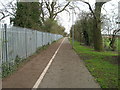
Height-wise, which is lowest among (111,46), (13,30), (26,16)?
(111,46)

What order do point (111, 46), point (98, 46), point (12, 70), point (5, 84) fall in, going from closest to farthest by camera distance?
point (5, 84)
point (12, 70)
point (98, 46)
point (111, 46)

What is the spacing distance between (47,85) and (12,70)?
289cm

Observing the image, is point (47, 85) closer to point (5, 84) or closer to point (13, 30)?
point (5, 84)

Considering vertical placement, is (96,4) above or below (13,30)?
above

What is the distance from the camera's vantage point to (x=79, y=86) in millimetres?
6121

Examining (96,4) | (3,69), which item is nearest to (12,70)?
(3,69)

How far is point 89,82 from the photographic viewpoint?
6.66 meters

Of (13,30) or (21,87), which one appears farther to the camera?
(13,30)

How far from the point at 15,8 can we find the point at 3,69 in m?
15.4

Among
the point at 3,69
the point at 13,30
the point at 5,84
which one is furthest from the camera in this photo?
the point at 13,30

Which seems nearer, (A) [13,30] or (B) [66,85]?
(B) [66,85]

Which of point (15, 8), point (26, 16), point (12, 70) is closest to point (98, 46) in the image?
point (26, 16)

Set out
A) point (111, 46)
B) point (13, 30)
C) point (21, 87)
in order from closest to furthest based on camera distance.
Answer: point (21, 87) → point (13, 30) → point (111, 46)

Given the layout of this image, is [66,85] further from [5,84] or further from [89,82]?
[5,84]
